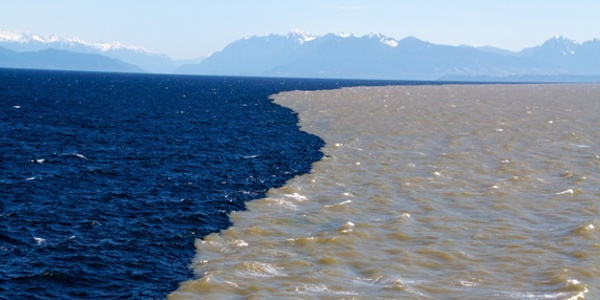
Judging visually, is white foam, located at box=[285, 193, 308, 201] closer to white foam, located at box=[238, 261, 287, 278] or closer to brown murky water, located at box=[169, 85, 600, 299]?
brown murky water, located at box=[169, 85, 600, 299]

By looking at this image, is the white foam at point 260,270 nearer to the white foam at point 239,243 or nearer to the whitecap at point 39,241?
the white foam at point 239,243

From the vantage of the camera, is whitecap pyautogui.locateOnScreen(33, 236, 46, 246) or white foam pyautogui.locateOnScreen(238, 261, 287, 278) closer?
white foam pyautogui.locateOnScreen(238, 261, 287, 278)

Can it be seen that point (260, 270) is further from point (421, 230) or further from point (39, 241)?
point (39, 241)

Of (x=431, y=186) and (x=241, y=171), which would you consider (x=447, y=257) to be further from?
(x=241, y=171)

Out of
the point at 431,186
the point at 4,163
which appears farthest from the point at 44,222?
the point at 431,186

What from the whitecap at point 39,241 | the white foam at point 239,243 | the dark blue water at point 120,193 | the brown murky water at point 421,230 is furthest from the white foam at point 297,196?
the whitecap at point 39,241

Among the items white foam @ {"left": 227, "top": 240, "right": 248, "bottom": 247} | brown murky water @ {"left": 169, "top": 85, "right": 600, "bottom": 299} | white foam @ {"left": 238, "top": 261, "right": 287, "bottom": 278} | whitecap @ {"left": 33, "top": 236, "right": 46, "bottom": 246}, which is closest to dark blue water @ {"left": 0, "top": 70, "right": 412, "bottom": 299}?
whitecap @ {"left": 33, "top": 236, "right": 46, "bottom": 246}

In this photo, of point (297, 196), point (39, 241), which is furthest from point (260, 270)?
point (297, 196)
